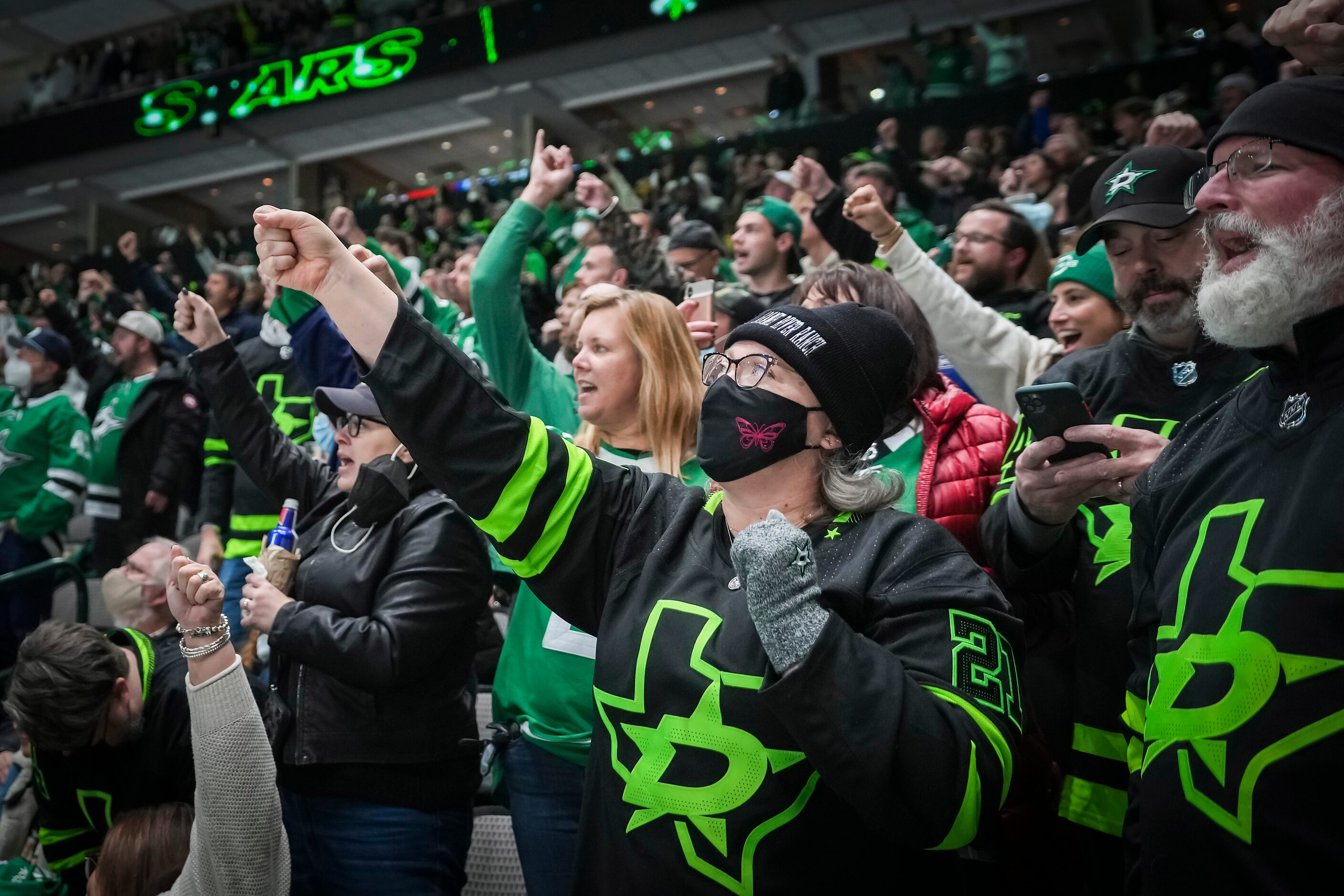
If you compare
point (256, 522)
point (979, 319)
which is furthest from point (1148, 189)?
point (256, 522)

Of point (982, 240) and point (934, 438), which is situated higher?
point (982, 240)

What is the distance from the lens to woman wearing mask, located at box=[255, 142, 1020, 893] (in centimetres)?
136

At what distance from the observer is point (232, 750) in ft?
6.86

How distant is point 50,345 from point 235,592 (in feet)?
11.1

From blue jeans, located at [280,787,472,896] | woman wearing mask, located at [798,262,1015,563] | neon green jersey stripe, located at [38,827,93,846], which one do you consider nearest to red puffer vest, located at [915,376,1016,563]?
woman wearing mask, located at [798,262,1015,563]

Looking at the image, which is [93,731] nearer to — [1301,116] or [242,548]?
[242,548]

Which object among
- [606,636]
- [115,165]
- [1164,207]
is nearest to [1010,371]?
[1164,207]

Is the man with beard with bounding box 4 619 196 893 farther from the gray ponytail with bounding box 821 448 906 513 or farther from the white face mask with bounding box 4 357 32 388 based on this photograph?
the white face mask with bounding box 4 357 32 388

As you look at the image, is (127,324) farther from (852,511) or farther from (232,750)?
(852,511)

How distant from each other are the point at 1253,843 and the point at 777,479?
0.81 meters

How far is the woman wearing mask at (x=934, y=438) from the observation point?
90.7 inches

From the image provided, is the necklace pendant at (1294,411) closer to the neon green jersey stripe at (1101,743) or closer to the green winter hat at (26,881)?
the neon green jersey stripe at (1101,743)

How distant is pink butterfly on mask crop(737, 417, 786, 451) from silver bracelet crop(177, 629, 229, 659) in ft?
3.96

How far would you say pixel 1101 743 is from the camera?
2031 mm
